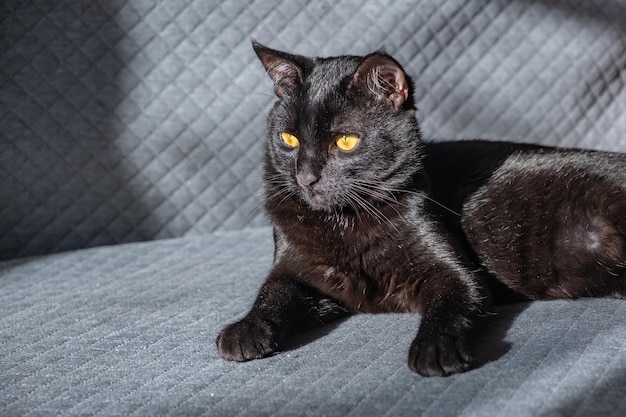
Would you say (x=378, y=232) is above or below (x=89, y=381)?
below

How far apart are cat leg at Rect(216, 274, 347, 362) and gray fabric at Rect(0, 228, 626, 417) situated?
2 cm

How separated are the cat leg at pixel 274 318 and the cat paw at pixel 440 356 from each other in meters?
0.22

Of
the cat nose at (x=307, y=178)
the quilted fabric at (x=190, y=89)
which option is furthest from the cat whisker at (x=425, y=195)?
the quilted fabric at (x=190, y=89)

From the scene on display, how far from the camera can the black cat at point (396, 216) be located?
1.27 m

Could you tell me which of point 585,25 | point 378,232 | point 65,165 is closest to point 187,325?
point 378,232

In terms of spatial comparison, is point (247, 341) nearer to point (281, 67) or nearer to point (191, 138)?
point (281, 67)

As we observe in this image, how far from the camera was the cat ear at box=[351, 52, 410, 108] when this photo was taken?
1245mm

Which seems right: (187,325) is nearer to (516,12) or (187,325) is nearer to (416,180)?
(416,180)

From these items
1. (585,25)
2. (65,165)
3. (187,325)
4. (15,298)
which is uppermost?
(65,165)

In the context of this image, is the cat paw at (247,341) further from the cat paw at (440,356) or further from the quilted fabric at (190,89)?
the quilted fabric at (190,89)

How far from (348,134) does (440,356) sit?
1.31 ft

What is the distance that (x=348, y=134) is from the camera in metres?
1.27

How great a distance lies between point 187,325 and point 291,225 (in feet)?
0.81

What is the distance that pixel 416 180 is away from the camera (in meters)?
1.35
